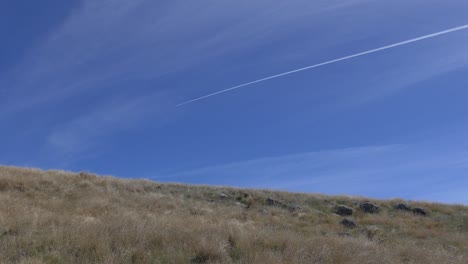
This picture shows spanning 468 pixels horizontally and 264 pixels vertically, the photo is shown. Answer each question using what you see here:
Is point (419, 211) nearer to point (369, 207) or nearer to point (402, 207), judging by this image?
point (402, 207)

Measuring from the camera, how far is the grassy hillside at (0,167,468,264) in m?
7.57

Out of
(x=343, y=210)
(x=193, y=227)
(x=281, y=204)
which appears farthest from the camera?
(x=281, y=204)

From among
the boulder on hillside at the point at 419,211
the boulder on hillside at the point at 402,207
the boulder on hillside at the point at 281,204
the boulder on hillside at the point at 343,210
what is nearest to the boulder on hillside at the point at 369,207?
the boulder on hillside at the point at 343,210

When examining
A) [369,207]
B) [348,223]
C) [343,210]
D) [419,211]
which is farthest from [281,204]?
[419,211]

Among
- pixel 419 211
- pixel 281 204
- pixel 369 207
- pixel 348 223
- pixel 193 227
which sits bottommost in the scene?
pixel 193 227

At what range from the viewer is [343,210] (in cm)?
2258

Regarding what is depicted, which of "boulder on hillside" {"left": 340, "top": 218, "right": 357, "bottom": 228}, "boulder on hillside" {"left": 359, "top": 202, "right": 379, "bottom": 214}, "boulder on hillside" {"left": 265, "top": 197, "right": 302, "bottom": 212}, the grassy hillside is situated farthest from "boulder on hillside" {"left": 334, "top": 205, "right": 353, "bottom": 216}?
"boulder on hillside" {"left": 340, "top": 218, "right": 357, "bottom": 228}

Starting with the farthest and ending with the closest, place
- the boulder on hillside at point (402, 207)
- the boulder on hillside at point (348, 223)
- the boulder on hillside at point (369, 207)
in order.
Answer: the boulder on hillside at point (402, 207) < the boulder on hillside at point (369, 207) < the boulder on hillside at point (348, 223)

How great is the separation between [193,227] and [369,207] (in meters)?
15.5

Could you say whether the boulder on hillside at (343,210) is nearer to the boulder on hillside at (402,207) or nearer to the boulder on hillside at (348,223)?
the boulder on hillside at (348,223)

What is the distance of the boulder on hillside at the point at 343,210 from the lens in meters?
22.3

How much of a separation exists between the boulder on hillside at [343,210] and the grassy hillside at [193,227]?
13.6 inches

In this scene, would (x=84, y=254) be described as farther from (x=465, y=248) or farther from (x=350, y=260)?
(x=465, y=248)

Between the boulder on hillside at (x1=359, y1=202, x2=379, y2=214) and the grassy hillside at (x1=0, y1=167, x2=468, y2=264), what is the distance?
25cm
